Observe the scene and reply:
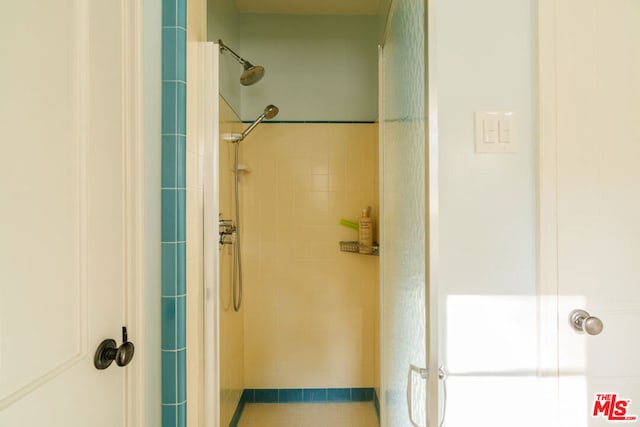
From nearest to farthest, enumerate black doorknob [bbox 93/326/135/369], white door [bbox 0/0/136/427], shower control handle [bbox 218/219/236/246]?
white door [bbox 0/0/136/427] → black doorknob [bbox 93/326/135/369] → shower control handle [bbox 218/219/236/246]

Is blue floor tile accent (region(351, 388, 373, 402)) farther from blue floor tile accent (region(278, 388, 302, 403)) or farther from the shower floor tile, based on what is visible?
blue floor tile accent (region(278, 388, 302, 403))

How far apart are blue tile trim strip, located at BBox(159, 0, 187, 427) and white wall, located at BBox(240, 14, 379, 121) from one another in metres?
1.17

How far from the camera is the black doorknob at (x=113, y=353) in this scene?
71 centimetres

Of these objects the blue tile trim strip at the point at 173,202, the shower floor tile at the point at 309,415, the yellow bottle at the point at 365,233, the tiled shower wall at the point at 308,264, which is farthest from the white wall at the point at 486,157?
the shower floor tile at the point at 309,415

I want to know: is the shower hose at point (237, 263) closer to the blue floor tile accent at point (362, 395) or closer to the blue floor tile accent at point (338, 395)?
the blue floor tile accent at point (338, 395)

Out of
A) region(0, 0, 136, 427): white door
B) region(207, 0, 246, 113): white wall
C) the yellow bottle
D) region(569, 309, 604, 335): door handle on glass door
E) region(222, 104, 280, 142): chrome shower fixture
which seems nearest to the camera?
region(0, 0, 136, 427): white door

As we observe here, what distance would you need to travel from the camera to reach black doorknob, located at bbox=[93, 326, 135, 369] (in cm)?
71

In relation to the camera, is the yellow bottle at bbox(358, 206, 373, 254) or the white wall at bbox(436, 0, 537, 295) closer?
the white wall at bbox(436, 0, 537, 295)

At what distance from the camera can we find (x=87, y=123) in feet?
2.21

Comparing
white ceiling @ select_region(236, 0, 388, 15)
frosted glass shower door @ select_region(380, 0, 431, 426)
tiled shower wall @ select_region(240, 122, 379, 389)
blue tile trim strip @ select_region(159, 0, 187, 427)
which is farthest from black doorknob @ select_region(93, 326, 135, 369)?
white ceiling @ select_region(236, 0, 388, 15)

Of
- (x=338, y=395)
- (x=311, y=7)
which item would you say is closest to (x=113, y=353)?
(x=338, y=395)

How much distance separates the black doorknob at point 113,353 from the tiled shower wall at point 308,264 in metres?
1.31

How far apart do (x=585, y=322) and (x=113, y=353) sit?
1.23 m

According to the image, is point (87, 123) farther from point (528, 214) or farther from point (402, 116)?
point (528, 214)
